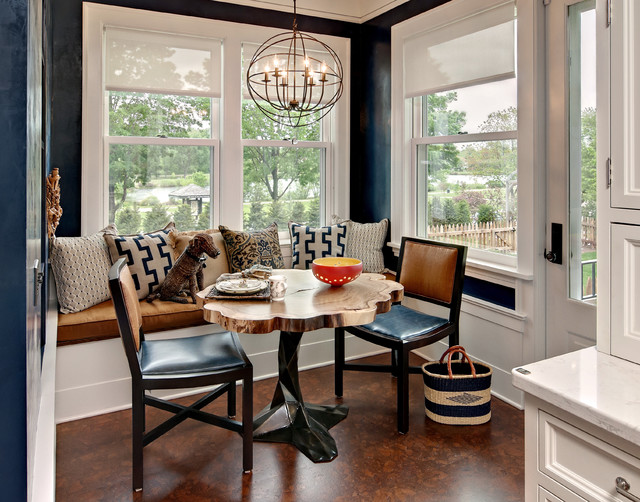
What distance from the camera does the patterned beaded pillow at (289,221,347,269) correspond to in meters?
3.86

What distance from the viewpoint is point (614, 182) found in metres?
1.38

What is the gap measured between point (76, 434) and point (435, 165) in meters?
2.88

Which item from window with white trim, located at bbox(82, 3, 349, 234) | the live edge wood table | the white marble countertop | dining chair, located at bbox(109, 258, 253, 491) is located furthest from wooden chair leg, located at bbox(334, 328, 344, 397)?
the white marble countertop

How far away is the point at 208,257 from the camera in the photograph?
11.6 feet

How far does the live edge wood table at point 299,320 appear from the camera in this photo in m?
2.09

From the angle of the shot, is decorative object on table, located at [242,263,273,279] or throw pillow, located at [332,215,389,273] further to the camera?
throw pillow, located at [332,215,389,273]

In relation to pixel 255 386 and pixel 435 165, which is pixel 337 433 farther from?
pixel 435 165

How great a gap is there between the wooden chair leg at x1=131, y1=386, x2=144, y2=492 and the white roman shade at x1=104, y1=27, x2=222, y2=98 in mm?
2260

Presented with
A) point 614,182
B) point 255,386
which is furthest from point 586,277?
point 255,386

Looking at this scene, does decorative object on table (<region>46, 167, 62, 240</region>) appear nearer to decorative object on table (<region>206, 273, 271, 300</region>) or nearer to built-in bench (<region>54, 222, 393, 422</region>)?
built-in bench (<region>54, 222, 393, 422</region>)

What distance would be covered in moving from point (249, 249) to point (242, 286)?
1.17 m

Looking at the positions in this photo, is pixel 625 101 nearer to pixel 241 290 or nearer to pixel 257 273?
pixel 241 290

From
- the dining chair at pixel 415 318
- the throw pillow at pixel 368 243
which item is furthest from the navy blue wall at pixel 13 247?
the throw pillow at pixel 368 243

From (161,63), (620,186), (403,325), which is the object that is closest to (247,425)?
(403,325)
